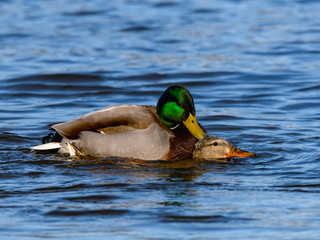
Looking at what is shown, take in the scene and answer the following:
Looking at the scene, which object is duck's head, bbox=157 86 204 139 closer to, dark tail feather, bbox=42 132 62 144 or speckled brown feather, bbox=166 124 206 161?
speckled brown feather, bbox=166 124 206 161

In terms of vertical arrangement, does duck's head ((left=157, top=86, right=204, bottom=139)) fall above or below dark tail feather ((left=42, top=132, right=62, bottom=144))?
above

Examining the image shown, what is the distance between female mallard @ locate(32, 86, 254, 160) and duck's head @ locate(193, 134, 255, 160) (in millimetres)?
45

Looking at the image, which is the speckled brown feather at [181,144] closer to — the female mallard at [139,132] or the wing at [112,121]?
the female mallard at [139,132]

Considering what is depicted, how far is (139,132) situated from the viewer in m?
7.21

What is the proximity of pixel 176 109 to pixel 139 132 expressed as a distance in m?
0.46

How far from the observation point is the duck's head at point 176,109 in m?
7.36

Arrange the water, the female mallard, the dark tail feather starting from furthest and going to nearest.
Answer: the dark tail feather, the female mallard, the water

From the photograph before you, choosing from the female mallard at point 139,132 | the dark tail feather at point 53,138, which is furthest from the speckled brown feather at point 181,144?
the dark tail feather at point 53,138

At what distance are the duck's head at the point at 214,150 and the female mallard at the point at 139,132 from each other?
4 cm

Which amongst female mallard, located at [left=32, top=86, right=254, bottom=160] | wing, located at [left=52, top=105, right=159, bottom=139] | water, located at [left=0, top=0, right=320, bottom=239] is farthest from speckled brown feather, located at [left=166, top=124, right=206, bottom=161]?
wing, located at [left=52, top=105, right=159, bottom=139]

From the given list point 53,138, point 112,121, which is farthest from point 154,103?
point 112,121

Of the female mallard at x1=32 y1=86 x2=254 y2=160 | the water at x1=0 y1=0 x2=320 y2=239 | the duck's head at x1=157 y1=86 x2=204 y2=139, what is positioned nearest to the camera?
the water at x1=0 y1=0 x2=320 y2=239

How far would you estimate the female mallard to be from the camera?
23.7 feet

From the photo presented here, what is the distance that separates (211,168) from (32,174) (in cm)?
171
